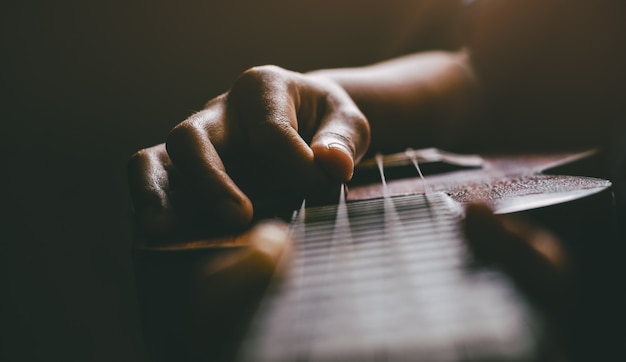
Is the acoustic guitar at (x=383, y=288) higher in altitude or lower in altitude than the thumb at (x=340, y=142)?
lower

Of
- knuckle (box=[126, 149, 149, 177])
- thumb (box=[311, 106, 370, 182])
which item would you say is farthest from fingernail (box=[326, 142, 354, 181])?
knuckle (box=[126, 149, 149, 177])

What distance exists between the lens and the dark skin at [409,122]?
382 millimetres

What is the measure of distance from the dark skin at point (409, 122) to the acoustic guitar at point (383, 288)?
27mm

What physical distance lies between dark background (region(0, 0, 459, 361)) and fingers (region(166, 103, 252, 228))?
781 millimetres

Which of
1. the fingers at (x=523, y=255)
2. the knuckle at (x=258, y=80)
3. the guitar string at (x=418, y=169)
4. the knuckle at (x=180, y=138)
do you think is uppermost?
the knuckle at (x=258, y=80)

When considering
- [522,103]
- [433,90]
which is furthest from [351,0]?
[522,103]

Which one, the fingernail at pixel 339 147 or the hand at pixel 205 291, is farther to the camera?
the fingernail at pixel 339 147

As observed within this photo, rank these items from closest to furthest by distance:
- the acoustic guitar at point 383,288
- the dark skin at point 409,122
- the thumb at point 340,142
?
the acoustic guitar at point 383,288, the dark skin at point 409,122, the thumb at point 340,142

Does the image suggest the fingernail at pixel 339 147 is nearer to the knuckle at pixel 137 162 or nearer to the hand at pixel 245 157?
the hand at pixel 245 157

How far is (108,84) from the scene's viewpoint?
1.26 meters

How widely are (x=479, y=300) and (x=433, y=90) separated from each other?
31.5 inches

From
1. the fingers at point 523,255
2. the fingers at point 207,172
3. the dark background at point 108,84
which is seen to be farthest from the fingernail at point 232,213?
the dark background at point 108,84

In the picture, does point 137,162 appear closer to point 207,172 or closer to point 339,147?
point 207,172

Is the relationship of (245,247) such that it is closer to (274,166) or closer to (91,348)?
(274,166)
